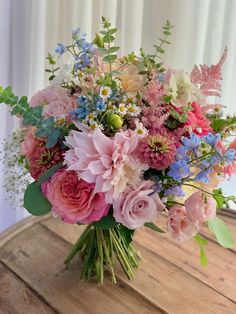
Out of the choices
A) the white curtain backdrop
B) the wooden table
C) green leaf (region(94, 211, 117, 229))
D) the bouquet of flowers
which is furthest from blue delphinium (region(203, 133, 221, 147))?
the white curtain backdrop

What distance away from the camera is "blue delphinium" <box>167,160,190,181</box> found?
700 millimetres

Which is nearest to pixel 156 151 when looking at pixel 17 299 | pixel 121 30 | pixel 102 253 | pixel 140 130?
pixel 140 130

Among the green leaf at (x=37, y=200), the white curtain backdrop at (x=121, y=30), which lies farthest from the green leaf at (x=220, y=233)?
the white curtain backdrop at (x=121, y=30)

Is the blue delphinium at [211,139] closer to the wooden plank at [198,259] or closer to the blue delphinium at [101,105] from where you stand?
the blue delphinium at [101,105]

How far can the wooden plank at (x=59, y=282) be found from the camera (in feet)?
2.86

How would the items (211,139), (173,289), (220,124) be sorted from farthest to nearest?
(173,289)
(220,124)
(211,139)

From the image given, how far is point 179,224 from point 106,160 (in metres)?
0.20

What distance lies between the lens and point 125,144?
2.30ft

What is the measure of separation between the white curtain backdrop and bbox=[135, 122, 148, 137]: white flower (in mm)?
770

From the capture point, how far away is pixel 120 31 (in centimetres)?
150

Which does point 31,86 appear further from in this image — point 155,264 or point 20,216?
point 155,264

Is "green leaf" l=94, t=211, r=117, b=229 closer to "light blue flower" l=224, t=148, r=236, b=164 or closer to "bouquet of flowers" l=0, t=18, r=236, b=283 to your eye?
"bouquet of flowers" l=0, t=18, r=236, b=283

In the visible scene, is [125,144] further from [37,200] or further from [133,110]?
[37,200]

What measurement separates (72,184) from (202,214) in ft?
0.78
